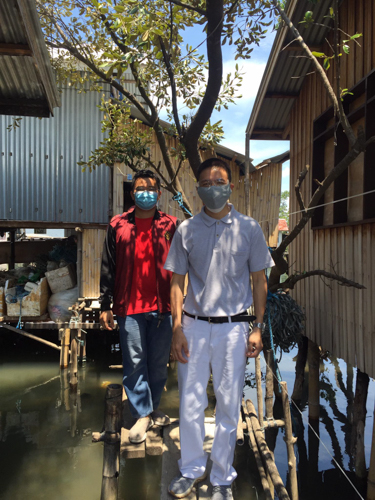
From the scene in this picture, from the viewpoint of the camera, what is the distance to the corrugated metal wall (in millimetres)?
10875

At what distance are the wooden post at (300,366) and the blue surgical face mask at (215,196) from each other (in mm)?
5753

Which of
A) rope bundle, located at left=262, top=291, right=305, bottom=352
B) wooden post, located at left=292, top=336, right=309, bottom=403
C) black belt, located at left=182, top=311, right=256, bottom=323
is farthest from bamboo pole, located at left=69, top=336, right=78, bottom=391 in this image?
black belt, located at left=182, top=311, right=256, bottom=323

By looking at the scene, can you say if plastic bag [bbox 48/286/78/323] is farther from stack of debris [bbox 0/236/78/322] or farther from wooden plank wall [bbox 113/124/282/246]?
wooden plank wall [bbox 113/124/282/246]

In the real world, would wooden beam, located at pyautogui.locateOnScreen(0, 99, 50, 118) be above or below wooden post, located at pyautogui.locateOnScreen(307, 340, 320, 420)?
above

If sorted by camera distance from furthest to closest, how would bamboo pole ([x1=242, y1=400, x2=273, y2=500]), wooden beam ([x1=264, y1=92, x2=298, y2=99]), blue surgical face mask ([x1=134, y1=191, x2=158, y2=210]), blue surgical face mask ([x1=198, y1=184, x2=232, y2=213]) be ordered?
wooden beam ([x1=264, y1=92, x2=298, y2=99]) → bamboo pole ([x1=242, y1=400, x2=273, y2=500]) → blue surgical face mask ([x1=134, y1=191, x2=158, y2=210]) → blue surgical face mask ([x1=198, y1=184, x2=232, y2=213])

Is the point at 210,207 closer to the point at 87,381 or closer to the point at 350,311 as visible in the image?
the point at 350,311

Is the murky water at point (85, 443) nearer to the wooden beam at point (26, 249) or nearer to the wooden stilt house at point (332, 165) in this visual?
the wooden stilt house at point (332, 165)

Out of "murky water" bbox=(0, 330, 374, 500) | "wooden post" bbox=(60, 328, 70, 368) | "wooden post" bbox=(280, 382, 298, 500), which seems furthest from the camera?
"wooden post" bbox=(60, 328, 70, 368)

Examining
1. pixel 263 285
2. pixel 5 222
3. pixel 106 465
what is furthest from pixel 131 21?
pixel 5 222

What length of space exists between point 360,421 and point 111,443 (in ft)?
12.9

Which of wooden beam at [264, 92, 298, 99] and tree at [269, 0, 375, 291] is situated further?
wooden beam at [264, 92, 298, 99]

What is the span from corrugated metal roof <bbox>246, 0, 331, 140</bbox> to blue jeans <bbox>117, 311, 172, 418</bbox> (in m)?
3.41

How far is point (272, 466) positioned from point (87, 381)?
7.96 m

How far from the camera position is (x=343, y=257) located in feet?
18.6
